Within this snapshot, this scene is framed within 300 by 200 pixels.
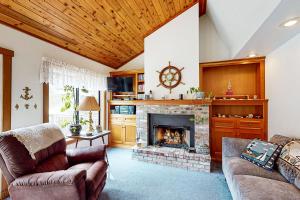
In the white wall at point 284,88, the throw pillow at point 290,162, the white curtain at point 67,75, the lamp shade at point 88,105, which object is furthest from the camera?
the lamp shade at point 88,105

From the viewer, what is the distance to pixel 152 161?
130 inches

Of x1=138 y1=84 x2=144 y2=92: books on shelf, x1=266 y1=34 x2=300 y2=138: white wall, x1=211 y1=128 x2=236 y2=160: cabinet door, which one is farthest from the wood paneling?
x1=266 y1=34 x2=300 y2=138: white wall

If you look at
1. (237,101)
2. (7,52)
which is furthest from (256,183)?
(7,52)

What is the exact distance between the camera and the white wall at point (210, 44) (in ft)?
12.3

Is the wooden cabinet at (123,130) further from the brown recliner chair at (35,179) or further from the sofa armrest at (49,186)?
the sofa armrest at (49,186)

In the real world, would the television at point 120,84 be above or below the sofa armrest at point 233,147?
above

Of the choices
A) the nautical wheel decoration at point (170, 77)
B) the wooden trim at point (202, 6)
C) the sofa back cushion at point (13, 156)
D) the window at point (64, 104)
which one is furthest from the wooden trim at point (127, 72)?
the sofa back cushion at point (13, 156)

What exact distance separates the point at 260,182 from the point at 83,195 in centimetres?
178

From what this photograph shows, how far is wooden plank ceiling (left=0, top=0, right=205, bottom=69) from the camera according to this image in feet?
7.15

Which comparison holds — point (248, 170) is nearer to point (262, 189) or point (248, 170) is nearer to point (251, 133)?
point (262, 189)

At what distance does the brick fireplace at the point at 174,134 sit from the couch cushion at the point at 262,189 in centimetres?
134

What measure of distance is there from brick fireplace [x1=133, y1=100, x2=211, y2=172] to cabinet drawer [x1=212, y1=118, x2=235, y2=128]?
35 centimetres

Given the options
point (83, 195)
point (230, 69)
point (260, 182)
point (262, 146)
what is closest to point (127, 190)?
point (83, 195)

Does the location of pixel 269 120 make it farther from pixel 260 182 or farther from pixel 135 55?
pixel 135 55
